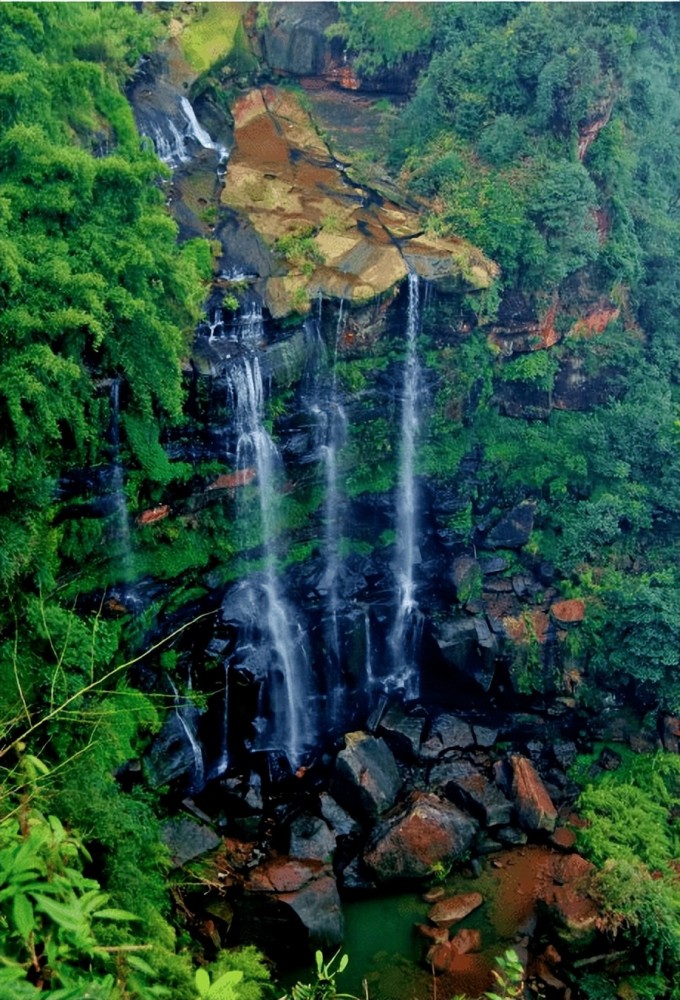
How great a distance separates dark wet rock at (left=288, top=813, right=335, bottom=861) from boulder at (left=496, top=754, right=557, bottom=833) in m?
3.56

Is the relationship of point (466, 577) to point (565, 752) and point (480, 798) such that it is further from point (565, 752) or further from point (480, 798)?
point (480, 798)

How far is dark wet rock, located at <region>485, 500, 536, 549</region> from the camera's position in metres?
18.0

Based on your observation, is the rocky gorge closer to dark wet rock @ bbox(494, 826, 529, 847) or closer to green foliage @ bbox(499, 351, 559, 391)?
dark wet rock @ bbox(494, 826, 529, 847)

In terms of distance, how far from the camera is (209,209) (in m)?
17.0

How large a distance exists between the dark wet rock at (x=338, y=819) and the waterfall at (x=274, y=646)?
142 centimetres

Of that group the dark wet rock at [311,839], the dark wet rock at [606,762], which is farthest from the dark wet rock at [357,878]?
the dark wet rock at [606,762]

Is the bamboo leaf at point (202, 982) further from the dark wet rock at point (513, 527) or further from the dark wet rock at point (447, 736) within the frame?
the dark wet rock at point (513, 527)

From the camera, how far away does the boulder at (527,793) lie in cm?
1502

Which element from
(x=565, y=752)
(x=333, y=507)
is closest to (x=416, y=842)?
(x=565, y=752)

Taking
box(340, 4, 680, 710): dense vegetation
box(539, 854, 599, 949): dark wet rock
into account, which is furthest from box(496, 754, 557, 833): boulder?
box(340, 4, 680, 710): dense vegetation

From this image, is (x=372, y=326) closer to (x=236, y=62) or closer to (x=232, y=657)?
(x=232, y=657)

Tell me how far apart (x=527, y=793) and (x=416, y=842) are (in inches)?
98.4

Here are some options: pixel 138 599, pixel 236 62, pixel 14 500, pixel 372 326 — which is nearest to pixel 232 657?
pixel 138 599

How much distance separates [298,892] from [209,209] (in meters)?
13.0
